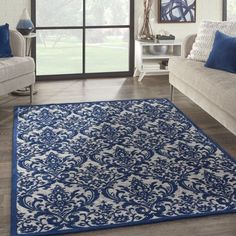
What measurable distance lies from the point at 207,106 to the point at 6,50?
218 cm

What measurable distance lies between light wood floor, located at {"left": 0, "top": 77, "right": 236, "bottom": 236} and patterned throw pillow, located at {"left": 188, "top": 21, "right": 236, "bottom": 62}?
0.55 meters

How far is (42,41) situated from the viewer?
5977 millimetres

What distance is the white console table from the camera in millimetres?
5941

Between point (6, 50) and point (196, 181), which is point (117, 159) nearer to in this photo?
point (196, 181)

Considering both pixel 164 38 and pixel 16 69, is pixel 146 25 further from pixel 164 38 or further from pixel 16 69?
pixel 16 69

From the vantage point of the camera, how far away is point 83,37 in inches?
240

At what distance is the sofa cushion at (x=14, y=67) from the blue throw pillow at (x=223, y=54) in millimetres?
1828

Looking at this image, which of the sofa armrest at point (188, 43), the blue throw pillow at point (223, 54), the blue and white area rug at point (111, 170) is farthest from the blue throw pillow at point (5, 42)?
the blue throw pillow at point (223, 54)

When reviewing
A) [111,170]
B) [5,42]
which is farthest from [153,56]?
[111,170]

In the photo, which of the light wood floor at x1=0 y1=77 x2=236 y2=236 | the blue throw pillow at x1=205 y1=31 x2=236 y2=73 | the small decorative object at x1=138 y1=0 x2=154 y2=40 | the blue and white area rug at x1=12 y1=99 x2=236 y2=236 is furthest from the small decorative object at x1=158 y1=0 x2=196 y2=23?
the blue and white area rug at x1=12 y1=99 x2=236 y2=236

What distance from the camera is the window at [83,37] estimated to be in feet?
19.5

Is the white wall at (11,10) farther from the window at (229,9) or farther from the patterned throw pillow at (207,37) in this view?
the window at (229,9)

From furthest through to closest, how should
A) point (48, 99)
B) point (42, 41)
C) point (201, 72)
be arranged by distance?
1. point (42, 41)
2. point (48, 99)
3. point (201, 72)

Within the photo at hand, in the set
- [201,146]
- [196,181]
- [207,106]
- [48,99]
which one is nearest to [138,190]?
[196,181]
